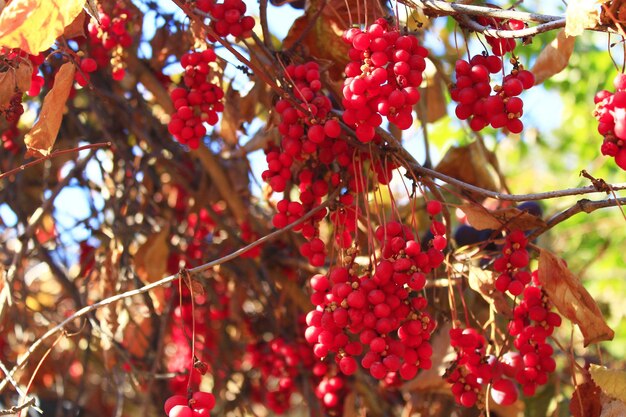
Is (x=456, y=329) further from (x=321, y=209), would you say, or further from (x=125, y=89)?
(x=125, y=89)

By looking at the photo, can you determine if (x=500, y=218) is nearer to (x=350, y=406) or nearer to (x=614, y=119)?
(x=614, y=119)

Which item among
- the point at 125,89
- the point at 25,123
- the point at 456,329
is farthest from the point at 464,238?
the point at 25,123

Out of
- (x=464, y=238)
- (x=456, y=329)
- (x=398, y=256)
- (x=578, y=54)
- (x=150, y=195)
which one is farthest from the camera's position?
(x=578, y=54)

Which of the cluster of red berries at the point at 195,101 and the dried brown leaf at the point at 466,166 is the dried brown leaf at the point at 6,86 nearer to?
the cluster of red berries at the point at 195,101

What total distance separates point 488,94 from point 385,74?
0.15 meters

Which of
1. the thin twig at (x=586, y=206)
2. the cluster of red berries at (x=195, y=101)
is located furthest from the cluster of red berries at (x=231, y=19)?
the thin twig at (x=586, y=206)

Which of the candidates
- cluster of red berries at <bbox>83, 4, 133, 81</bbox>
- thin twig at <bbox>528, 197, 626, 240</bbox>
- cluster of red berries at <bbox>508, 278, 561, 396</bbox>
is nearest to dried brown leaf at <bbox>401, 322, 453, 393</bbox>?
cluster of red berries at <bbox>508, 278, 561, 396</bbox>

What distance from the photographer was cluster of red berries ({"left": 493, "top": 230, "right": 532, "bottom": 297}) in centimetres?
111

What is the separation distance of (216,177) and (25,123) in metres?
0.54

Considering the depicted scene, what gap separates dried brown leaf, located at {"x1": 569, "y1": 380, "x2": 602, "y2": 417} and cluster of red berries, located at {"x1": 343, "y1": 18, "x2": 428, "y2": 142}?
1.60 feet

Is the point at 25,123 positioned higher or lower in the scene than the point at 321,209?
higher

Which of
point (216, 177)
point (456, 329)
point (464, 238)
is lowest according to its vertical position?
point (456, 329)

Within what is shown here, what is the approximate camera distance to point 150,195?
6.27ft

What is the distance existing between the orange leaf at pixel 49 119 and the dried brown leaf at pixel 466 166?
77cm
